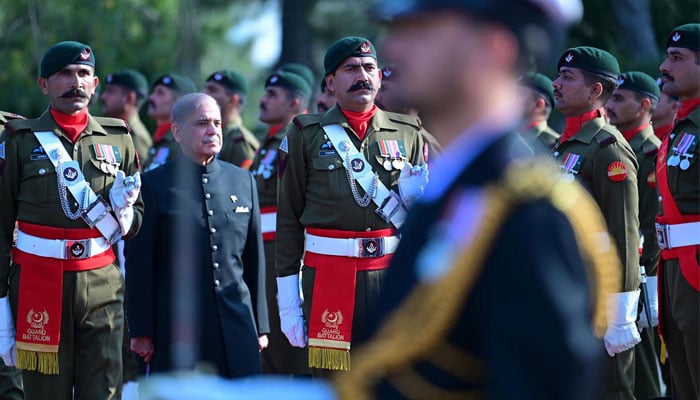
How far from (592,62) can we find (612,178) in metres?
0.93

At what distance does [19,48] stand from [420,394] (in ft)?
57.6

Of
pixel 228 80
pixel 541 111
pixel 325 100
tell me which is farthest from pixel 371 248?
pixel 228 80

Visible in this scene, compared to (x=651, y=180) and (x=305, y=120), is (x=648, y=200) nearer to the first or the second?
(x=651, y=180)

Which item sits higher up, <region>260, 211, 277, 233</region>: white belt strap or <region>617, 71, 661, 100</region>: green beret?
<region>617, 71, 661, 100</region>: green beret

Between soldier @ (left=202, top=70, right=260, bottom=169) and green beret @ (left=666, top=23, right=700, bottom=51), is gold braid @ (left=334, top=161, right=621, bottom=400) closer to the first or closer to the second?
green beret @ (left=666, top=23, right=700, bottom=51)

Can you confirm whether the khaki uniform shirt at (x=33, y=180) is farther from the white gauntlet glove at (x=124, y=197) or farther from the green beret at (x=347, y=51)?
the green beret at (x=347, y=51)

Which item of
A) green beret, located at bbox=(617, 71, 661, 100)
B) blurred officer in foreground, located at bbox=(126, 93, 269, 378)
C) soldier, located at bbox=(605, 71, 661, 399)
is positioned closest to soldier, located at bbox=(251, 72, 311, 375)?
blurred officer in foreground, located at bbox=(126, 93, 269, 378)

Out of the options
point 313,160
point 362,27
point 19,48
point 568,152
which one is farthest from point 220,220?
point 362,27

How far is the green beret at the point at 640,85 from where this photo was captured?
880cm

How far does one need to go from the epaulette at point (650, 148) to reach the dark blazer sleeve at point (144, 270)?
3.61 m

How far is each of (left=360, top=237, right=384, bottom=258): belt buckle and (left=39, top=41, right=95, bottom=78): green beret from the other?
6.72 feet

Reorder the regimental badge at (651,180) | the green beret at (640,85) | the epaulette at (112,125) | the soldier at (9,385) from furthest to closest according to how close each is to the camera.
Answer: the green beret at (640,85) < the regimental badge at (651,180) < the soldier at (9,385) < the epaulette at (112,125)

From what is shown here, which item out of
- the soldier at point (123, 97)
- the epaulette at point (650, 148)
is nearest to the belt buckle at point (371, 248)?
the epaulette at point (650, 148)

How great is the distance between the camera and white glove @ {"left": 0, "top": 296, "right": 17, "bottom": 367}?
22.1 ft
